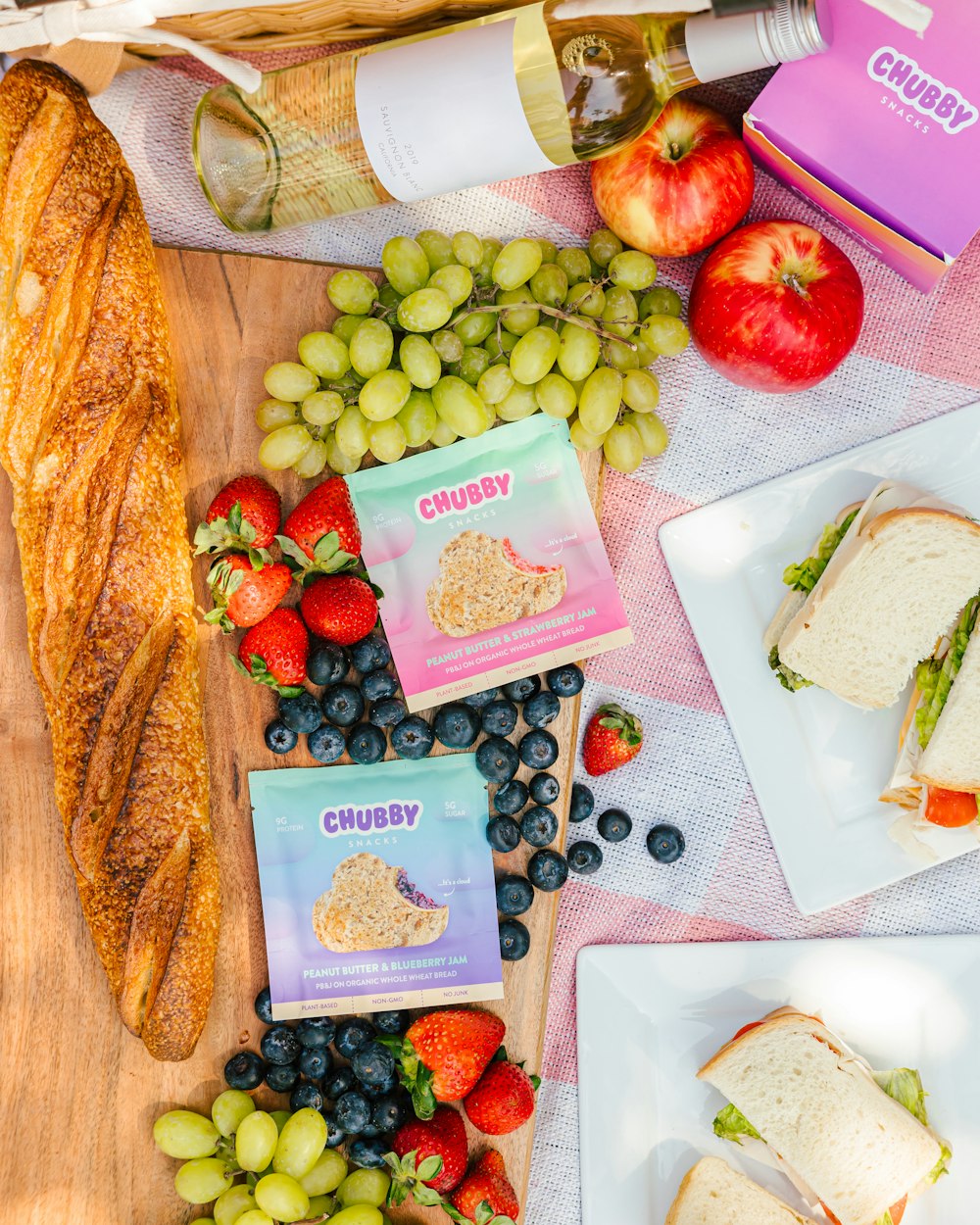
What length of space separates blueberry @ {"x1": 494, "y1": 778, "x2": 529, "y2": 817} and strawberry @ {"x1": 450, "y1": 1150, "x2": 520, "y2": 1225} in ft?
1.44

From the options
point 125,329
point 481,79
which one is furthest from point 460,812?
point 481,79

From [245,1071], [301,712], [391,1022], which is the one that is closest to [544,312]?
[301,712]

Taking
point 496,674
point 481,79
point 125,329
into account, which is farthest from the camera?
point 496,674

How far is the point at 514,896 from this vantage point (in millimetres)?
1153

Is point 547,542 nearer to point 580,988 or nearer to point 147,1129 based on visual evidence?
point 580,988

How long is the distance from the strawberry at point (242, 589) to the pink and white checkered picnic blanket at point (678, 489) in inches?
16.1

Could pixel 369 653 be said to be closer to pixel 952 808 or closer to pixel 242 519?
pixel 242 519

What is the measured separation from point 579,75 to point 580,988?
3.51ft

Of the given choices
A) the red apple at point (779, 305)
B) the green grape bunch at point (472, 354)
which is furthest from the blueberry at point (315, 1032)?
the red apple at point (779, 305)

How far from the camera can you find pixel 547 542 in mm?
1162

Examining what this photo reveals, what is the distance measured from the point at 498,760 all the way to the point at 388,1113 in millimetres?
456

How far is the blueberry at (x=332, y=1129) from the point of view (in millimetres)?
1143

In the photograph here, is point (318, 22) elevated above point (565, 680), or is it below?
above

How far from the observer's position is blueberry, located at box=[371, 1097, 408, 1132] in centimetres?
113
